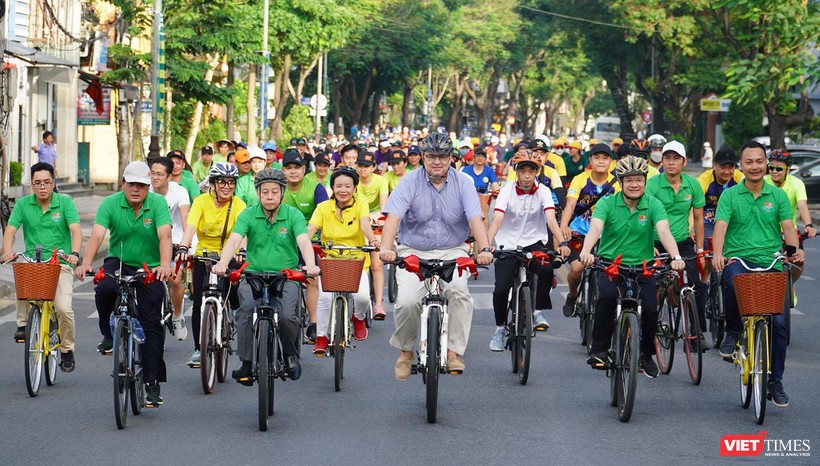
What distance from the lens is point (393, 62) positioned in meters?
71.1

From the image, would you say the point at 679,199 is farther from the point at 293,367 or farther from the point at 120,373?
the point at 120,373

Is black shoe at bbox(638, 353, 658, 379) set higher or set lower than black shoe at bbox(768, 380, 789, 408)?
higher

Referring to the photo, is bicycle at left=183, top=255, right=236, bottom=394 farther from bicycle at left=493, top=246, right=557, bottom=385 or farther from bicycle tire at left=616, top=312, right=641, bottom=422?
bicycle tire at left=616, top=312, right=641, bottom=422

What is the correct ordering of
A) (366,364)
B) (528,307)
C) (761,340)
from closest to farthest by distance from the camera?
1. (761,340)
2. (528,307)
3. (366,364)

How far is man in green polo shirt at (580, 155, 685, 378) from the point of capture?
9633 mm

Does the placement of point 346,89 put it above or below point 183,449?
above

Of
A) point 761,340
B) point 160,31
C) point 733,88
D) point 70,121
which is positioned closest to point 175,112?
point 70,121

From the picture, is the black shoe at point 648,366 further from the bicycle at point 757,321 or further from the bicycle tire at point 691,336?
the bicycle tire at point 691,336

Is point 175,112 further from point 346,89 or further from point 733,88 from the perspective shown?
point 346,89

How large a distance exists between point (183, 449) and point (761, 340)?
142 inches

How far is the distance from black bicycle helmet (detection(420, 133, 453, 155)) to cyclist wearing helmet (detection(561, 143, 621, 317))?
11.2ft

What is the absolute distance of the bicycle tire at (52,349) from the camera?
34.0ft

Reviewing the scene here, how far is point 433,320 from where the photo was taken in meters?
9.01

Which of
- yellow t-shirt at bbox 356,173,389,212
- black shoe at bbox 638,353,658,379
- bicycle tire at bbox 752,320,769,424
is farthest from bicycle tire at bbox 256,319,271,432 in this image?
yellow t-shirt at bbox 356,173,389,212
